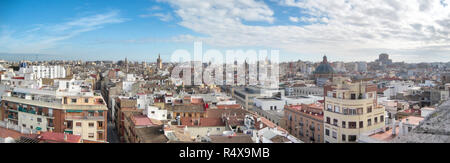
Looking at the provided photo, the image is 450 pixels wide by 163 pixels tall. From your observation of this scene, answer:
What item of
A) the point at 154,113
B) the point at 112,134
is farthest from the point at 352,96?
the point at 112,134

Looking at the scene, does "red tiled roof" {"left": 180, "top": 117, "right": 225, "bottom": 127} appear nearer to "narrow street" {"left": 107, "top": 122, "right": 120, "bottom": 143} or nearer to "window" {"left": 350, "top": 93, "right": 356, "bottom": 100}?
"narrow street" {"left": 107, "top": 122, "right": 120, "bottom": 143}

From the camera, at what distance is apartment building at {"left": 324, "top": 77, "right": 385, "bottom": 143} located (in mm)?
8375

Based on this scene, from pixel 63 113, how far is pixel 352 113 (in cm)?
775

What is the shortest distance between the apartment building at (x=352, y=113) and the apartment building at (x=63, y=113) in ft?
20.6

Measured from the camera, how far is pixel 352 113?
8391 millimetres

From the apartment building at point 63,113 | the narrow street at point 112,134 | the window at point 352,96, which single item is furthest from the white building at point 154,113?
the window at point 352,96

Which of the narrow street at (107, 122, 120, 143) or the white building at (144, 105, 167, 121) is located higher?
the white building at (144, 105, 167, 121)

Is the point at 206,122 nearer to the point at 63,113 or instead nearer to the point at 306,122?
the point at 306,122

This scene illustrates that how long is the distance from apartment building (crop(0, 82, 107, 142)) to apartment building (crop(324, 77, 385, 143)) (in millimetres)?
6280

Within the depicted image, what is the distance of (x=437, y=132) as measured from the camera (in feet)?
9.64

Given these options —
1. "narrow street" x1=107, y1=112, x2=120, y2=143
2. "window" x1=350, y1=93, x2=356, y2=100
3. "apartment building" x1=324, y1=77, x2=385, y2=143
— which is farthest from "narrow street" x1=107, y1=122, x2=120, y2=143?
"window" x1=350, y1=93, x2=356, y2=100
